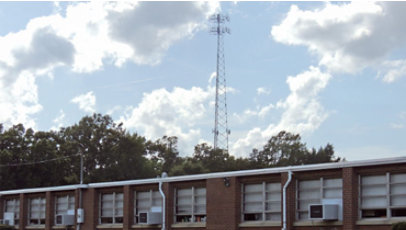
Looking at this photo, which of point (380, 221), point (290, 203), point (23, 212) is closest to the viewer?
point (380, 221)

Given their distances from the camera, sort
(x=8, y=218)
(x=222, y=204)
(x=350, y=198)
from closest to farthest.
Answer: (x=350, y=198) < (x=222, y=204) < (x=8, y=218)

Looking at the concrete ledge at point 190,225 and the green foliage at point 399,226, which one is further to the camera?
the concrete ledge at point 190,225

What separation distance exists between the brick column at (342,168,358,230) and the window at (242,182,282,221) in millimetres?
3458

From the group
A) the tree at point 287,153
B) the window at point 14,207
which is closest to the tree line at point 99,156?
→ the tree at point 287,153

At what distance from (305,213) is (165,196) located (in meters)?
8.09

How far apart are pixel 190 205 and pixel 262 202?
450cm

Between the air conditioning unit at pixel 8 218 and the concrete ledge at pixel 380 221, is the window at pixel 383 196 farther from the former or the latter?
the air conditioning unit at pixel 8 218

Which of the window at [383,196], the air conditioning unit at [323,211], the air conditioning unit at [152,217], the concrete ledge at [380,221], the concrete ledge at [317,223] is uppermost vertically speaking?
the window at [383,196]

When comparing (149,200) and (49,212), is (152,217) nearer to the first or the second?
(149,200)

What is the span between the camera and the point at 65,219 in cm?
3522

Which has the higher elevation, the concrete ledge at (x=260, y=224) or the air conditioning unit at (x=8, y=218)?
the concrete ledge at (x=260, y=224)

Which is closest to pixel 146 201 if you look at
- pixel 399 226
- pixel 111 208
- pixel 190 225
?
pixel 111 208

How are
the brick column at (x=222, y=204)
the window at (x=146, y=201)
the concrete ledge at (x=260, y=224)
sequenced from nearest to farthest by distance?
the concrete ledge at (x=260, y=224), the brick column at (x=222, y=204), the window at (x=146, y=201)

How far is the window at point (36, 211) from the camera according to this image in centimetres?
3828
